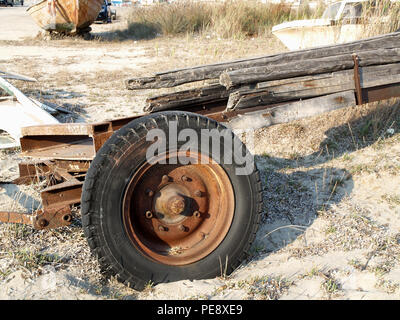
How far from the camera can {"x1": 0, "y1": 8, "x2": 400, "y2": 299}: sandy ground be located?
2611mm

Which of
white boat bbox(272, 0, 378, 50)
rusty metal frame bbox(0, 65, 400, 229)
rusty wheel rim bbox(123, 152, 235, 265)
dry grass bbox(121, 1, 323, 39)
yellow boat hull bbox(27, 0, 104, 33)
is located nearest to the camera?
rusty wheel rim bbox(123, 152, 235, 265)

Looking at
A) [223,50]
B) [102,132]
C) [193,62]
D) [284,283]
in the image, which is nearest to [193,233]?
[284,283]

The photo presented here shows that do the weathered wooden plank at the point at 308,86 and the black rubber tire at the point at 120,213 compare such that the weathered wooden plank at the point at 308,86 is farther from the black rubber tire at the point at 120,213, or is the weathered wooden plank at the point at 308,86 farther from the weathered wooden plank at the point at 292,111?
the black rubber tire at the point at 120,213

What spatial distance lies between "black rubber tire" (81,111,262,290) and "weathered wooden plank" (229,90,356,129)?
467 mm

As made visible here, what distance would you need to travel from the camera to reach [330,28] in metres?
8.66

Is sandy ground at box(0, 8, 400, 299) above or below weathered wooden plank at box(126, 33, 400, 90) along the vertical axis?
below

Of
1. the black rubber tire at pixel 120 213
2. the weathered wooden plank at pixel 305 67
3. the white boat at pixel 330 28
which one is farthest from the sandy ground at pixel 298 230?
the white boat at pixel 330 28

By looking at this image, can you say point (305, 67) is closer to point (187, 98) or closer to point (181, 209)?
point (187, 98)

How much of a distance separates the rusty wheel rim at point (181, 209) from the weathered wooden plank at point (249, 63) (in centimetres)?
87

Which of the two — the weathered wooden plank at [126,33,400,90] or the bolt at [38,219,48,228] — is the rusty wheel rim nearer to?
the bolt at [38,219,48,228]

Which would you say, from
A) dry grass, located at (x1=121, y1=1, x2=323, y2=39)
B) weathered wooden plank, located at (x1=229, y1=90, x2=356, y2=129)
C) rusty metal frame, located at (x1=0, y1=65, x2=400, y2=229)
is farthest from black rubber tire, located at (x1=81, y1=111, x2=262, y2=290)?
dry grass, located at (x1=121, y1=1, x2=323, y2=39)

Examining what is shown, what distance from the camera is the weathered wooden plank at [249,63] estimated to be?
324 centimetres

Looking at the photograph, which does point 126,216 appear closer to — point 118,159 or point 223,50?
point 118,159

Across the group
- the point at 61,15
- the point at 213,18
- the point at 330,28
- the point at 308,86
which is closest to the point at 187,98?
the point at 308,86
